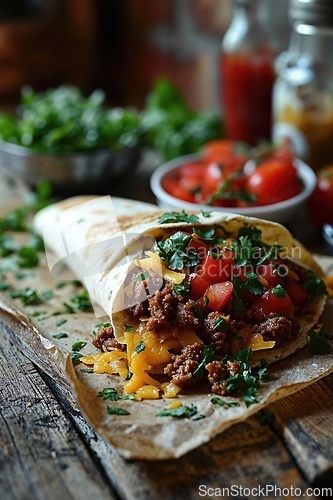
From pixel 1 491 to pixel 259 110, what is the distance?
3.40 m

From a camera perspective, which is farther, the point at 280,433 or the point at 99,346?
the point at 99,346

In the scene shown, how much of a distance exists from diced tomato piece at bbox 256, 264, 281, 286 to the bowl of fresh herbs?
186 cm

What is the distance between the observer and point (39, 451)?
2137 mm

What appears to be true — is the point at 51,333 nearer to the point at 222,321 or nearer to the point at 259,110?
the point at 222,321

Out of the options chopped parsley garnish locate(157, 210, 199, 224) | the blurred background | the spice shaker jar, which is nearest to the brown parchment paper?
chopped parsley garnish locate(157, 210, 199, 224)

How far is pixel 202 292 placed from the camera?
8.57 feet

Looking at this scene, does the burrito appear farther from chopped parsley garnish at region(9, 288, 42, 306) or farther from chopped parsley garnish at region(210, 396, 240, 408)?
chopped parsley garnish at region(9, 288, 42, 306)

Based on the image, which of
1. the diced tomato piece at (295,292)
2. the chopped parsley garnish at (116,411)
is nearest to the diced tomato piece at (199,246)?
the diced tomato piece at (295,292)

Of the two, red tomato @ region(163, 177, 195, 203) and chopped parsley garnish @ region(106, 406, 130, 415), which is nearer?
chopped parsley garnish @ region(106, 406, 130, 415)

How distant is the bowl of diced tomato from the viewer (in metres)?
3.52

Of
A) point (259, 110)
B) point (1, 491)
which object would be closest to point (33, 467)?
point (1, 491)

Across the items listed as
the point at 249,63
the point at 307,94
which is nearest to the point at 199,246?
the point at 307,94

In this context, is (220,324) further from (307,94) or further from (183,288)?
(307,94)

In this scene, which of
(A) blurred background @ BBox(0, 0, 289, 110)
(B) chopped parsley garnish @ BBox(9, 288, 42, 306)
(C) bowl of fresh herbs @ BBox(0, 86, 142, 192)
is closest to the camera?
(B) chopped parsley garnish @ BBox(9, 288, 42, 306)
